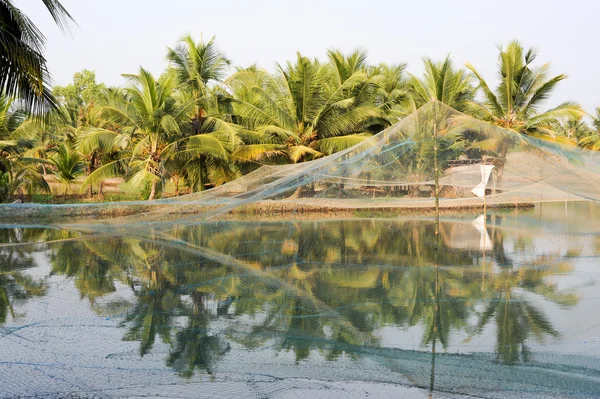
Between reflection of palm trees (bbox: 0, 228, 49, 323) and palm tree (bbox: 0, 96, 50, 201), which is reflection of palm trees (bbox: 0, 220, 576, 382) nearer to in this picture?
reflection of palm trees (bbox: 0, 228, 49, 323)

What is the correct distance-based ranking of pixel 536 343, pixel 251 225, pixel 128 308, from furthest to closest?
1. pixel 251 225
2. pixel 128 308
3. pixel 536 343

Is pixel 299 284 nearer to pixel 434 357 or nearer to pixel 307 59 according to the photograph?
pixel 434 357

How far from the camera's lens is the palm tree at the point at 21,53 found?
6258mm

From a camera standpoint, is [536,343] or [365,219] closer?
[536,343]

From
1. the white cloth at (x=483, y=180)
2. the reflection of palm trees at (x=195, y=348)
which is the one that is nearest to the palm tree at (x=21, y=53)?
the reflection of palm trees at (x=195, y=348)

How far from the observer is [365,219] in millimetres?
14094

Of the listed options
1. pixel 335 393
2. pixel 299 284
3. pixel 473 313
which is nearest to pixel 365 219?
pixel 299 284

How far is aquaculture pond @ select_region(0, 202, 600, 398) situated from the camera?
12.0 feet

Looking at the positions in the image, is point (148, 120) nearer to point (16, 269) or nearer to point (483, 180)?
point (16, 269)

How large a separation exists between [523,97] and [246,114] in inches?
292

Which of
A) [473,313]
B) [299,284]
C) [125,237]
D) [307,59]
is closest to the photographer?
[473,313]

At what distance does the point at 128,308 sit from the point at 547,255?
5.91m

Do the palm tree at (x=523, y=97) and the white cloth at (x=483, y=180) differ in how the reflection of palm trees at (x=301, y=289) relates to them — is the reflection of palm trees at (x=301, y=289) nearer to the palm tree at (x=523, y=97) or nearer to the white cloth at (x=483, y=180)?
the white cloth at (x=483, y=180)

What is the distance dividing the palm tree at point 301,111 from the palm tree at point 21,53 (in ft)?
30.0
